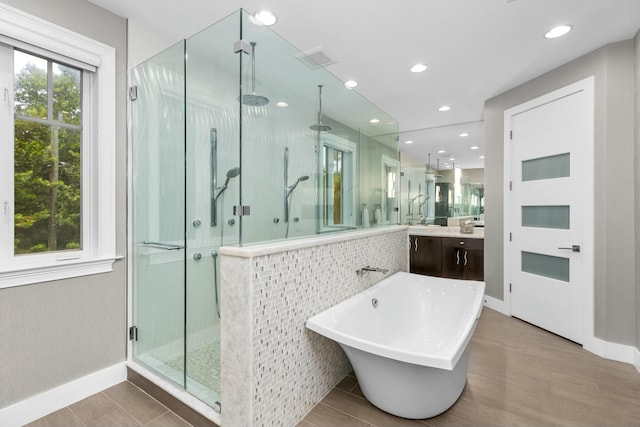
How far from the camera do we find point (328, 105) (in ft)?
7.55

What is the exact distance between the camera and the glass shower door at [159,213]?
76.3 inches

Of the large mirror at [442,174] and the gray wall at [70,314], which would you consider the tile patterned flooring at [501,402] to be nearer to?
the gray wall at [70,314]

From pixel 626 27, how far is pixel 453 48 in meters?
1.18

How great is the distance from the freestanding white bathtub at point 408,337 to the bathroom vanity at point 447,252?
1722 millimetres

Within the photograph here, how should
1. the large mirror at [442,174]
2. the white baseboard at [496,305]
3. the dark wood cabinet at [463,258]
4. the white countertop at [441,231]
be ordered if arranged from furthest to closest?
the large mirror at [442,174] → the white countertop at [441,231] → the dark wood cabinet at [463,258] → the white baseboard at [496,305]

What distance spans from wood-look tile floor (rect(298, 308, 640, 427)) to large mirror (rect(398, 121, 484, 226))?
2416 mm

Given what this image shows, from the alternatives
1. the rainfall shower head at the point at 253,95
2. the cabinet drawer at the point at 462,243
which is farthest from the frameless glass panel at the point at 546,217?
the rainfall shower head at the point at 253,95

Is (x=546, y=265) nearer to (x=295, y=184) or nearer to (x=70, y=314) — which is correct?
(x=295, y=184)

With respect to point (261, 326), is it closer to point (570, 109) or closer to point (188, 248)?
point (188, 248)

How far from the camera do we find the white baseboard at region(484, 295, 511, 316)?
3516mm

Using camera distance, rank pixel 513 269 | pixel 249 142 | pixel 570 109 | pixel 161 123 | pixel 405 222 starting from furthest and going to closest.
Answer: pixel 405 222 → pixel 513 269 → pixel 570 109 → pixel 161 123 → pixel 249 142

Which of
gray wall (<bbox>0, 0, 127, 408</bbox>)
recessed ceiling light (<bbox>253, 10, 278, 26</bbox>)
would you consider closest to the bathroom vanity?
recessed ceiling light (<bbox>253, 10, 278, 26</bbox>)

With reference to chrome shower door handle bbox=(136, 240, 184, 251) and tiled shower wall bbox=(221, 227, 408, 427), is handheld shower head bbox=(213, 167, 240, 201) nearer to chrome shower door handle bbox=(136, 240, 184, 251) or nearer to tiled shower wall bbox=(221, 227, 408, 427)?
tiled shower wall bbox=(221, 227, 408, 427)

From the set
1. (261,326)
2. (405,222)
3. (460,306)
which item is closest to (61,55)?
(261,326)
